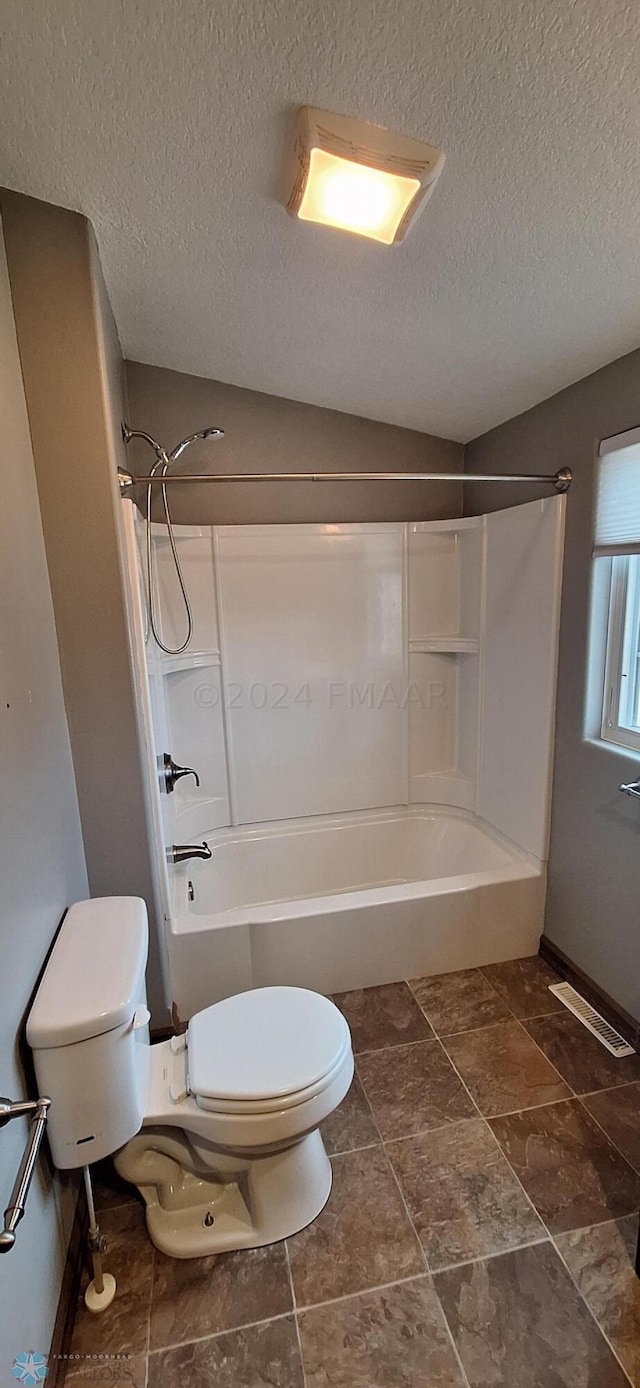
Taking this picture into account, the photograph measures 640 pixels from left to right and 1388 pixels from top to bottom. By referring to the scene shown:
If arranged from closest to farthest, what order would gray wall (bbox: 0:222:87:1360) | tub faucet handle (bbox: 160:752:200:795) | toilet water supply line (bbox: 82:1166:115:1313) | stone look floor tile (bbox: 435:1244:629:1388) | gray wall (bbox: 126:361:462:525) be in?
gray wall (bbox: 0:222:87:1360) → stone look floor tile (bbox: 435:1244:629:1388) → toilet water supply line (bbox: 82:1166:115:1313) → tub faucet handle (bbox: 160:752:200:795) → gray wall (bbox: 126:361:462:525)

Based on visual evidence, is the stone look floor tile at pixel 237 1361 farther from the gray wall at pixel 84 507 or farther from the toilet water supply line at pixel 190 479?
the toilet water supply line at pixel 190 479

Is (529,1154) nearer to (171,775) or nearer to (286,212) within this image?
(171,775)

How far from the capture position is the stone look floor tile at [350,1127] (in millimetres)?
1618

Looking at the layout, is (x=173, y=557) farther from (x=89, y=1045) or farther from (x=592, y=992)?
(x=592, y=992)

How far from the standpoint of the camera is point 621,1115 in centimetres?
167

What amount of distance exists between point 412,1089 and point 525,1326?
0.60 meters

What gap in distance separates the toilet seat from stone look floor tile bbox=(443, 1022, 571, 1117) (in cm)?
65

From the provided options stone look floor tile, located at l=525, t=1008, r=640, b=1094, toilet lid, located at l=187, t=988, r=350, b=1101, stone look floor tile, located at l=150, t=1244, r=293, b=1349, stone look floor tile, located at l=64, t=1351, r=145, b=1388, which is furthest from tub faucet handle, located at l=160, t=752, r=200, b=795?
stone look floor tile, located at l=525, t=1008, r=640, b=1094

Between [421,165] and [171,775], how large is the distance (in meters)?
1.86

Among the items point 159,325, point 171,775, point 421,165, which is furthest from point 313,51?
point 171,775

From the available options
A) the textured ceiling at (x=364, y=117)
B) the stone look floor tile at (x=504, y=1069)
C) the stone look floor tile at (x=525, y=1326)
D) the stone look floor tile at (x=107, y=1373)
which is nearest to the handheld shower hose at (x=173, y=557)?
the textured ceiling at (x=364, y=117)

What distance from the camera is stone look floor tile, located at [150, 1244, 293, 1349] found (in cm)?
123

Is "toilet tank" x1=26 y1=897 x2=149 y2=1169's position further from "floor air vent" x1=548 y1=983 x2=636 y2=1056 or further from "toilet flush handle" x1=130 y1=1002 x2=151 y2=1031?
"floor air vent" x1=548 y1=983 x2=636 y2=1056

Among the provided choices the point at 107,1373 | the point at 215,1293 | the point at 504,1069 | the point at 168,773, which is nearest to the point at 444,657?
the point at 168,773
